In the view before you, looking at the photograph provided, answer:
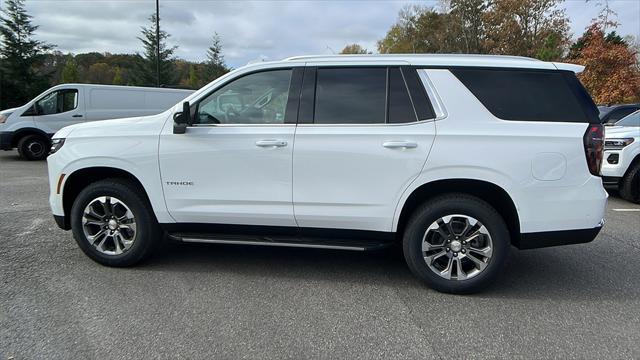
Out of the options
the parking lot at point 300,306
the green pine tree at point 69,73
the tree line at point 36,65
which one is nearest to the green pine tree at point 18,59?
the tree line at point 36,65

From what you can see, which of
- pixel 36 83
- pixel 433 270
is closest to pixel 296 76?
pixel 433 270

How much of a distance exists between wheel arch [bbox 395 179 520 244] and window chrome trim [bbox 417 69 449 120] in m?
0.53

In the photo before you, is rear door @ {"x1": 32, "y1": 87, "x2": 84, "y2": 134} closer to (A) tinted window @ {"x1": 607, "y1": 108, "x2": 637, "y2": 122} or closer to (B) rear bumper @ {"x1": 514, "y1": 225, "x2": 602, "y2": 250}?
(B) rear bumper @ {"x1": 514, "y1": 225, "x2": 602, "y2": 250}

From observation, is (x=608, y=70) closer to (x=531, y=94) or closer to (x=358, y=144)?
(x=531, y=94)

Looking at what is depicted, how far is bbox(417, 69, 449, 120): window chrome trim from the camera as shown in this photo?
3.85m

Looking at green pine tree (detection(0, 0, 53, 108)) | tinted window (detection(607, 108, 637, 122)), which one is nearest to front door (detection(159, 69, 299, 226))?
tinted window (detection(607, 108, 637, 122))

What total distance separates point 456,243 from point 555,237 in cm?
77

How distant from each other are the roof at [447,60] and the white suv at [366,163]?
2cm

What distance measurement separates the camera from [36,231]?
5.62m

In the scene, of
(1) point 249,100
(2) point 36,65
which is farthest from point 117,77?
(1) point 249,100

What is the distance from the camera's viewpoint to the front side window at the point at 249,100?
4145 millimetres

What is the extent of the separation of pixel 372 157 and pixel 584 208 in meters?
1.68

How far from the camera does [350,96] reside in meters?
4.04

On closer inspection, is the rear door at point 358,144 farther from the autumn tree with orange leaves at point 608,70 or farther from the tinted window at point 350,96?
the autumn tree with orange leaves at point 608,70
